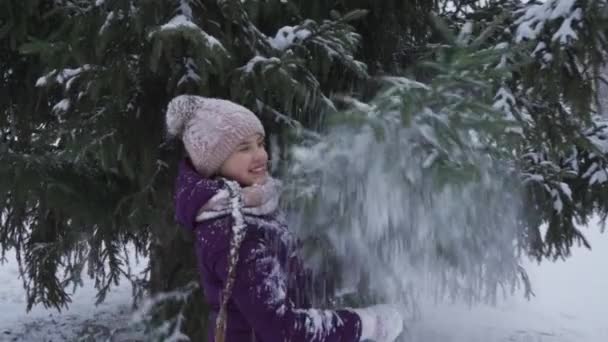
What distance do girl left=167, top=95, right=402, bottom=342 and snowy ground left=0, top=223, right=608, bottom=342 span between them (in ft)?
11.9

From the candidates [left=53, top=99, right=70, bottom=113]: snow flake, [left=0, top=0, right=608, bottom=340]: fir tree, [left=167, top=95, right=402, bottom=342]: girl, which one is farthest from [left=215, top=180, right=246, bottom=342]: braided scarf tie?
[left=53, top=99, right=70, bottom=113]: snow flake

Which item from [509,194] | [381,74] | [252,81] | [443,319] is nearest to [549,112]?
[381,74]

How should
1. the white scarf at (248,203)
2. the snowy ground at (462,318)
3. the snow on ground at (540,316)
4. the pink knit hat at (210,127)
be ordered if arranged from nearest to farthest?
the white scarf at (248,203)
the pink knit hat at (210,127)
the snowy ground at (462,318)
the snow on ground at (540,316)

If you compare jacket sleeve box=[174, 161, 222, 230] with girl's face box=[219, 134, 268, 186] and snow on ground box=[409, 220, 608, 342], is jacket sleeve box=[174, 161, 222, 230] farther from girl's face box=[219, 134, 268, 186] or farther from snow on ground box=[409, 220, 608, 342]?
snow on ground box=[409, 220, 608, 342]

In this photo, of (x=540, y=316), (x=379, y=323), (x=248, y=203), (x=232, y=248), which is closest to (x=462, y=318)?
(x=540, y=316)

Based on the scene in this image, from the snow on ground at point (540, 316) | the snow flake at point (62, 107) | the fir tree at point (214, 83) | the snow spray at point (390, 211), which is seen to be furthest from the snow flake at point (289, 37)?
the snow on ground at point (540, 316)

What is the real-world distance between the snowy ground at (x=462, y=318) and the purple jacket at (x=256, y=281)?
12.0ft

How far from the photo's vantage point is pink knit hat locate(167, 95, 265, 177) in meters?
1.95

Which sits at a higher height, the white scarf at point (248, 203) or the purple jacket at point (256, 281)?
the white scarf at point (248, 203)

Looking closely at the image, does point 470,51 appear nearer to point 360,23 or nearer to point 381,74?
point 381,74

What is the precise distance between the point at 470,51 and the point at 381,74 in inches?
A: 70.8

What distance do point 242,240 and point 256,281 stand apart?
0.12 meters

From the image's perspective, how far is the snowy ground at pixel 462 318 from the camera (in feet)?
23.0

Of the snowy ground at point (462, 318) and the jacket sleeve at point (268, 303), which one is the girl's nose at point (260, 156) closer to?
the jacket sleeve at point (268, 303)
